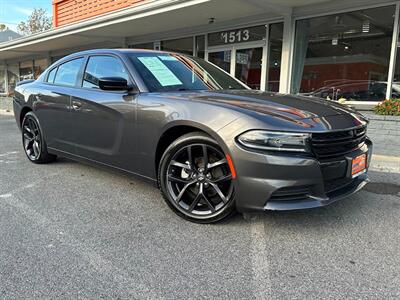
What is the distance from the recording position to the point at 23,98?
520cm

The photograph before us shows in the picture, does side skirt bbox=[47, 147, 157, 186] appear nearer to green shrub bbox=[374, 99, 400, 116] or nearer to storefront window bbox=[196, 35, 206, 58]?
green shrub bbox=[374, 99, 400, 116]

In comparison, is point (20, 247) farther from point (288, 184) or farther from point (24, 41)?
point (24, 41)

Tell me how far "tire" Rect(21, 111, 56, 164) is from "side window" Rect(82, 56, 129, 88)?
4.33 feet

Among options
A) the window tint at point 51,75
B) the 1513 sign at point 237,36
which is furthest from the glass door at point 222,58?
the window tint at point 51,75

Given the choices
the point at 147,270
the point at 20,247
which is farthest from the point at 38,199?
the point at 147,270

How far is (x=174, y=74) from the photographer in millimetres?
3633

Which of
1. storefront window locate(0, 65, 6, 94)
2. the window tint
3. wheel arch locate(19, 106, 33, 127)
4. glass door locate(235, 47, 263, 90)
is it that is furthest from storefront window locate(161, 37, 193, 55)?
storefront window locate(0, 65, 6, 94)

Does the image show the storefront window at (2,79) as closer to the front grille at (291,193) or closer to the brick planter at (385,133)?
the brick planter at (385,133)

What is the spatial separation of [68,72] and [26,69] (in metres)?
19.2

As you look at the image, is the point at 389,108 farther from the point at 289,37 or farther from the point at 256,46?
the point at 256,46

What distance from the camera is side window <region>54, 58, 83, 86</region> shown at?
4.30 m

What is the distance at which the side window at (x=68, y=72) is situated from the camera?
430cm

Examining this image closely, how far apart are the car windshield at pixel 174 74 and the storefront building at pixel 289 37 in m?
4.36

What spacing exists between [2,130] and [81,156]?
251 inches
